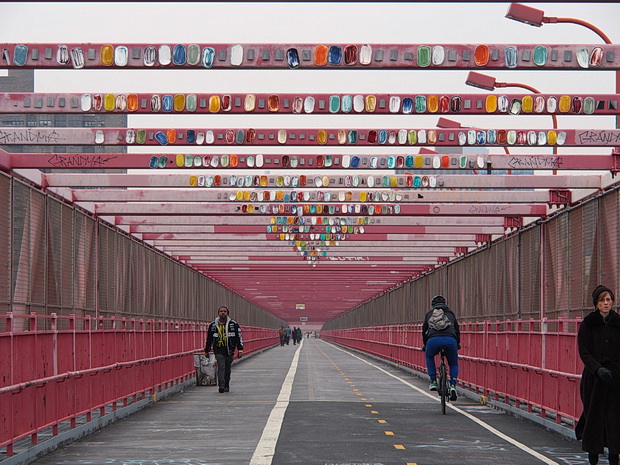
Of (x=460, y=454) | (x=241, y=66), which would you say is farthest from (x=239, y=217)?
(x=460, y=454)

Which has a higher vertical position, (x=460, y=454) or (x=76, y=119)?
(x=76, y=119)

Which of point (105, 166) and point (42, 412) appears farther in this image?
point (105, 166)

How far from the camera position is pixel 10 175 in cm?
1734

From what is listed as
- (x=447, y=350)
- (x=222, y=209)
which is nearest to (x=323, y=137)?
(x=447, y=350)

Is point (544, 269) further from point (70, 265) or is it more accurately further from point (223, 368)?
point (70, 265)

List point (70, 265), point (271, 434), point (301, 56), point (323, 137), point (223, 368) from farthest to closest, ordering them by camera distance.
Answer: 1. point (223, 368)
2. point (70, 265)
3. point (323, 137)
4. point (271, 434)
5. point (301, 56)

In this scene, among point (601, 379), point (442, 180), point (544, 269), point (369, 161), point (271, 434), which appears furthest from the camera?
point (442, 180)

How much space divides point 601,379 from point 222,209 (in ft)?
62.3

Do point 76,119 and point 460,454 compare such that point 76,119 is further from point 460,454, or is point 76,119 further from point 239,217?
point 460,454

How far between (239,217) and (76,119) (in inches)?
5585

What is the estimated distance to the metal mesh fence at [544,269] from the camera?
18094 millimetres

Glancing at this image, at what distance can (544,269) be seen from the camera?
22641 millimetres

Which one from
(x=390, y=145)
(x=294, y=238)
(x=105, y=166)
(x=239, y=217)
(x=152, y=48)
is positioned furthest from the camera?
(x=294, y=238)

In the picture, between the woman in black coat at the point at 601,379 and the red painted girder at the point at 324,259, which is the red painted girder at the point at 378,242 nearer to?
the red painted girder at the point at 324,259
